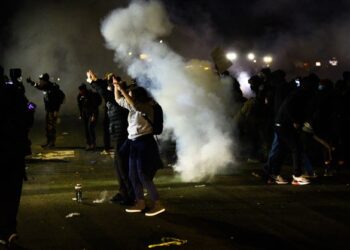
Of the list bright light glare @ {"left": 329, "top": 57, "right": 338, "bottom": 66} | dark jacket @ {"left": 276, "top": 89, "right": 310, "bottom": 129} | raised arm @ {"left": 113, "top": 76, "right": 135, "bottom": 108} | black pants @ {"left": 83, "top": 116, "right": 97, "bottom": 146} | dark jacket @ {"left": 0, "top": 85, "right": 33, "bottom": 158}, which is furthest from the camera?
bright light glare @ {"left": 329, "top": 57, "right": 338, "bottom": 66}

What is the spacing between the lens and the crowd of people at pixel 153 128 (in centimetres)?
629

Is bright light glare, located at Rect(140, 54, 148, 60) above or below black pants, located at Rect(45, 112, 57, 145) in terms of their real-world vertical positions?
above

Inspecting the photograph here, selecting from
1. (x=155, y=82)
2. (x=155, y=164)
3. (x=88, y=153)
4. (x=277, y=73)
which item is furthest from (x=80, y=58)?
(x=155, y=164)

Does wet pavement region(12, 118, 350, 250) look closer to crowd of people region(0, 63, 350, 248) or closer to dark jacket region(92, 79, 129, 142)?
crowd of people region(0, 63, 350, 248)

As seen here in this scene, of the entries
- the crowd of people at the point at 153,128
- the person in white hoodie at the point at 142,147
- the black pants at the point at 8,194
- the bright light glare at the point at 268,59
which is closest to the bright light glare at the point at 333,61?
the bright light glare at the point at 268,59

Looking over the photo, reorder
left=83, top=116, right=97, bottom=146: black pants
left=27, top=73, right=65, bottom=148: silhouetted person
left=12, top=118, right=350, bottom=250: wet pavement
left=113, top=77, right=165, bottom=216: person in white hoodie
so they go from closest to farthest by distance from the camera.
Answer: left=12, top=118, right=350, bottom=250: wet pavement → left=113, top=77, right=165, bottom=216: person in white hoodie → left=27, top=73, right=65, bottom=148: silhouetted person → left=83, top=116, right=97, bottom=146: black pants

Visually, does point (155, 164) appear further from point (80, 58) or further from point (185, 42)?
point (80, 58)

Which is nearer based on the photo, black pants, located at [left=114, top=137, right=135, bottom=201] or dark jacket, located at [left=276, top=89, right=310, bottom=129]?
black pants, located at [left=114, top=137, right=135, bottom=201]

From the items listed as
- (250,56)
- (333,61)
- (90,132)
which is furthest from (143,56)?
(250,56)

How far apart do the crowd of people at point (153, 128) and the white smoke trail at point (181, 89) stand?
77 cm

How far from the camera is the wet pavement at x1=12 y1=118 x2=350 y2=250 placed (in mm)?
6340

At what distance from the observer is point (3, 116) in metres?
6.18

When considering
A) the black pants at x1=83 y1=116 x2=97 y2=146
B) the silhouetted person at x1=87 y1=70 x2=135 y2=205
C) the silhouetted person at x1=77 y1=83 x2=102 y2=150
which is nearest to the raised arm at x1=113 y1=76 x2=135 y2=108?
the silhouetted person at x1=87 y1=70 x2=135 y2=205

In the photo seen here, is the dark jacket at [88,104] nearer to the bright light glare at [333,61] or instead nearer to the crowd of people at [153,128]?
the crowd of people at [153,128]
